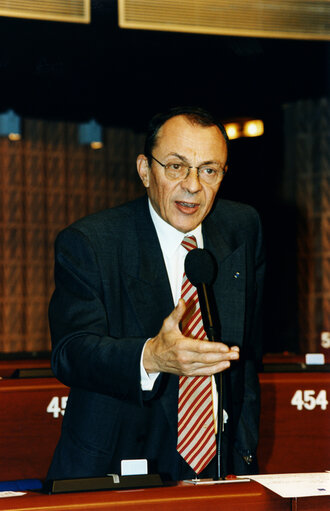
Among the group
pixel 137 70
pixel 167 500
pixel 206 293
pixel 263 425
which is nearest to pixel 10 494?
pixel 167 500

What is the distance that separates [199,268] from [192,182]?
375 mm

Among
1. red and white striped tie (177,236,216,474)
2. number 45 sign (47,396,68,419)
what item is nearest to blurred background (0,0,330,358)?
number 45 sign (47,396,68,419)

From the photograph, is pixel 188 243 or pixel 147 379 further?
pixel 188 243

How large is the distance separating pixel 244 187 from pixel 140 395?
535 cm

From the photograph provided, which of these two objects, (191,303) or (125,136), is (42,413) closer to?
(191,303)

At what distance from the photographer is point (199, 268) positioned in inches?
52.2

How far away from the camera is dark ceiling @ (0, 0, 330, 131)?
18.1 feet

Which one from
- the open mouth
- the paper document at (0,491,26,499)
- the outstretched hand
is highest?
the open mouth

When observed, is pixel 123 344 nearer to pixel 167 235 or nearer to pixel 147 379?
pixel 147 379

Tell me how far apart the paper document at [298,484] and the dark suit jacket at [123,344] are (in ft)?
1.00

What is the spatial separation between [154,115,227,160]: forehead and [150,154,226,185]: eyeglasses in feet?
0.09

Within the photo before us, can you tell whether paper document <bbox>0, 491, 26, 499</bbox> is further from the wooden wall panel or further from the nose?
the wooden wall panel

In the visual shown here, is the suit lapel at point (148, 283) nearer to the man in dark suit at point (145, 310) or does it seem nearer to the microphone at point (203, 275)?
the man in dark suit at point (145, 310)

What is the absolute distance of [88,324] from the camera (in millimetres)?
1514
